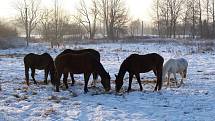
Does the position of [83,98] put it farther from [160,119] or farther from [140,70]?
[160,119]

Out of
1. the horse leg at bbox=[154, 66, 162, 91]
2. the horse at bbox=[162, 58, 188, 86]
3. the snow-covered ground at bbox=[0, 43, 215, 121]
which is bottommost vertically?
the snow-covered ground at bbox=[0, 43, 215, 121]

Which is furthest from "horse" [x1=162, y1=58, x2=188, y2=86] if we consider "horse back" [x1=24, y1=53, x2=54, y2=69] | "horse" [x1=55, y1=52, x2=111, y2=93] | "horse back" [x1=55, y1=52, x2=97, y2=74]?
"horse back" [x1=24, y1=53, x2=54, y2=69]

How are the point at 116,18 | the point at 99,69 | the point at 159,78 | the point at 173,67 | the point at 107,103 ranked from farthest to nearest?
the point at 116,18 → the point at 173,67 → the point at 159,78 → the point at 99,69 → the point at 107,103

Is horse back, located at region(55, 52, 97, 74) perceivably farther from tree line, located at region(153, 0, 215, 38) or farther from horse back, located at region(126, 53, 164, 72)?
tree line, located at region(153, 0, 215, 38)

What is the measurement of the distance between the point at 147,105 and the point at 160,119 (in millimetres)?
1691

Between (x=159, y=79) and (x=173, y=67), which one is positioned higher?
(x=173, y=67)

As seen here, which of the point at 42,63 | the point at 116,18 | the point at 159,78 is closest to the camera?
the point at 159,78

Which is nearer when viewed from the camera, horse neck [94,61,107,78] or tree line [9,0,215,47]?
horse neck [94,61,107,78]

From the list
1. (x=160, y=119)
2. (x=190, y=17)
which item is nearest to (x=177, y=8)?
(x=190, y=17)

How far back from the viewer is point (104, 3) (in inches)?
2958

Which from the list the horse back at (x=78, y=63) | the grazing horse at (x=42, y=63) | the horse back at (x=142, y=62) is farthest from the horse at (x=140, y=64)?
the grazing horse at (x=42, y=63)

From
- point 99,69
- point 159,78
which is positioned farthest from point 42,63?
point 159,78

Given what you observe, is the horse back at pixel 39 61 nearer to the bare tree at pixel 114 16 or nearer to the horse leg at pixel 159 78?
the horse leg at pixel 159 78

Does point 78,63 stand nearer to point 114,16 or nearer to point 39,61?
point 39,61
